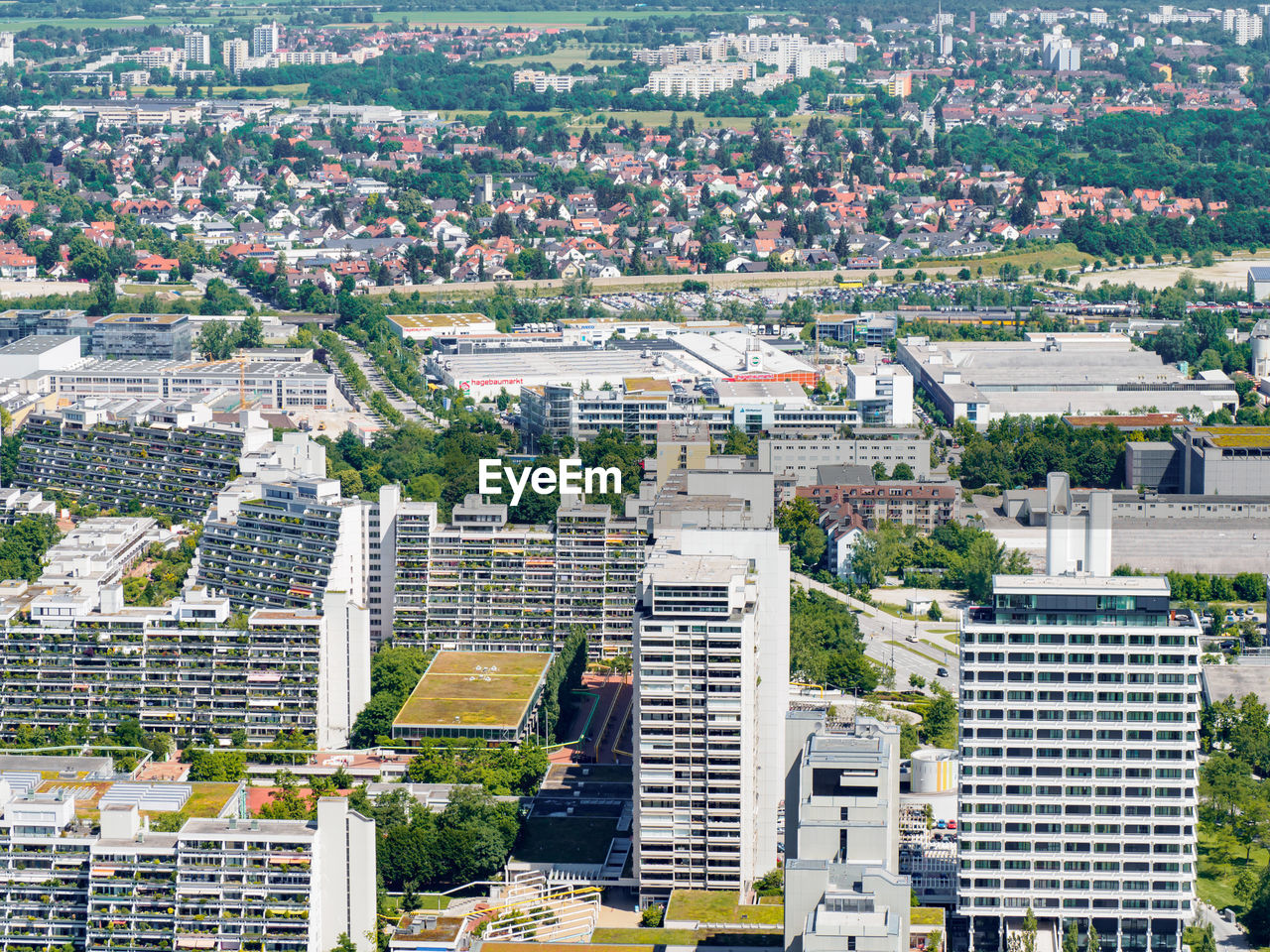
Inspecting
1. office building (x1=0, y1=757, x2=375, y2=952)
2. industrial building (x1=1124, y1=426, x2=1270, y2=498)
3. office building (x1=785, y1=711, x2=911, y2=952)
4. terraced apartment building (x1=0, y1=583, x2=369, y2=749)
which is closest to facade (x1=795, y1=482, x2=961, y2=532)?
industrial building (x1=1124, y1=426, x2=1270, y2=498)

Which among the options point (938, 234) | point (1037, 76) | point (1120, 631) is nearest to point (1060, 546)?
point (1120, 631)

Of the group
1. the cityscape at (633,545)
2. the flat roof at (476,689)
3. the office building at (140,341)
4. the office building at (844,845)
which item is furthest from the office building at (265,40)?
the office building at (844,845)

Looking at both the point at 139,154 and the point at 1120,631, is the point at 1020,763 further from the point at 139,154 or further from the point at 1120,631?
the point at 139,154

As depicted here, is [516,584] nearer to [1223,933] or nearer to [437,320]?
[1223,933]

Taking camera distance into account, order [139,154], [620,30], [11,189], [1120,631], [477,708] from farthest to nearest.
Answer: [620,30] < [139,154] < [11,189] < [477,708] < [1120,631]

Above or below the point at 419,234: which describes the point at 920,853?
below
